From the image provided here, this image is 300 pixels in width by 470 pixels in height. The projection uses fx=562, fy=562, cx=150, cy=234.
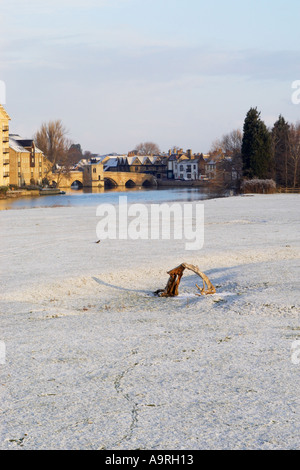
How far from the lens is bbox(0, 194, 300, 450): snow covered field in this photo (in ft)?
17.6

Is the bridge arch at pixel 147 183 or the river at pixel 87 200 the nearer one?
the river at pixel 87 200

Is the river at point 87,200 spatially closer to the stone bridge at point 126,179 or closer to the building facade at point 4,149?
the building facade at point 4,149

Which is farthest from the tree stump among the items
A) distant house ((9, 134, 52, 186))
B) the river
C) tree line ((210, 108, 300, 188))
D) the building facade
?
distant house ((9, 134, 52, 186))

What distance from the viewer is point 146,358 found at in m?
7.43

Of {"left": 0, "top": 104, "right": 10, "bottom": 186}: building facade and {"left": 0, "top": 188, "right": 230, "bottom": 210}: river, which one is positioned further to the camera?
{"left": 0, "top": 104, "right": 10, "bottom": 186}: building facade

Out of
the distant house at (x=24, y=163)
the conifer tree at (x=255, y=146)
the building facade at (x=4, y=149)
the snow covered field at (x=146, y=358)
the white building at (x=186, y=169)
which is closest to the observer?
the snow covered field at (x=146, y=358)

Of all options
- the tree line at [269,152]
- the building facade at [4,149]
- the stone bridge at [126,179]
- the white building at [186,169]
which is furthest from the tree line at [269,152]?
the white building at [186,169]

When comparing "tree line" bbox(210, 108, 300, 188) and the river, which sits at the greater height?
"tree line" bbox(210, 108, 300, 188)

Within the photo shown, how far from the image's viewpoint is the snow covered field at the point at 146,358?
5379 mm

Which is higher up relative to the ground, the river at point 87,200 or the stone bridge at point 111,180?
the stone bridge at point 111,180

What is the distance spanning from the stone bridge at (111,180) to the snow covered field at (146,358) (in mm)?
103107

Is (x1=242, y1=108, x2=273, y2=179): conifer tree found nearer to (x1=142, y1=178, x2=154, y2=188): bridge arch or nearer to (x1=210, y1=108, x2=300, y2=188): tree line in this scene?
(x1=210, y1=108, x2=300, y2=188): tree line

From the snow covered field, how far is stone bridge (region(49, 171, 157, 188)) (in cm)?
10311
